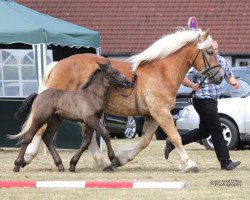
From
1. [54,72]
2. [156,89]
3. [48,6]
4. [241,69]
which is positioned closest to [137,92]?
[156,89]

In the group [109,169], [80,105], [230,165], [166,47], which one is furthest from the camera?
[230,165]

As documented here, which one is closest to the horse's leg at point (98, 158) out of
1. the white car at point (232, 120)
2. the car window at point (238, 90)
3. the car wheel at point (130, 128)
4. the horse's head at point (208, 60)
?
the horse's head at point (208, 60)

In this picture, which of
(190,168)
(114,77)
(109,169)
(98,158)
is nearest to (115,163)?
(109,169)

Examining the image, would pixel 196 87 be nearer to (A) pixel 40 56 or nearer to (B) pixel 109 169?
(B) pixel 109 169

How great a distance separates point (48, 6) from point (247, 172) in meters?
30.1

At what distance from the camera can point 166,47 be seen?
15.4 m

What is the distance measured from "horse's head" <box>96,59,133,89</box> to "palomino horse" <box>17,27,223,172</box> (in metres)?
0.30

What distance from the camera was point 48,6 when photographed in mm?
44531

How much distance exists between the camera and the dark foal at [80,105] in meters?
14.8

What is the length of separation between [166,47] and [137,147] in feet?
4.82

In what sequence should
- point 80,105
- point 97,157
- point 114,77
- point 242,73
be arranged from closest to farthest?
point 80,105, point 114,77, point 97,157, point 242,73

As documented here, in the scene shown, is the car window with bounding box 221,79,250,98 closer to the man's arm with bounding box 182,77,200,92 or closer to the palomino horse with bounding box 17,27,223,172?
the man's arm with bounding box 182,77,200,92

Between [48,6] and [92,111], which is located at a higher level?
[92,111]

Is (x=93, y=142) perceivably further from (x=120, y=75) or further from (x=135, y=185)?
(x=135, y=185)
